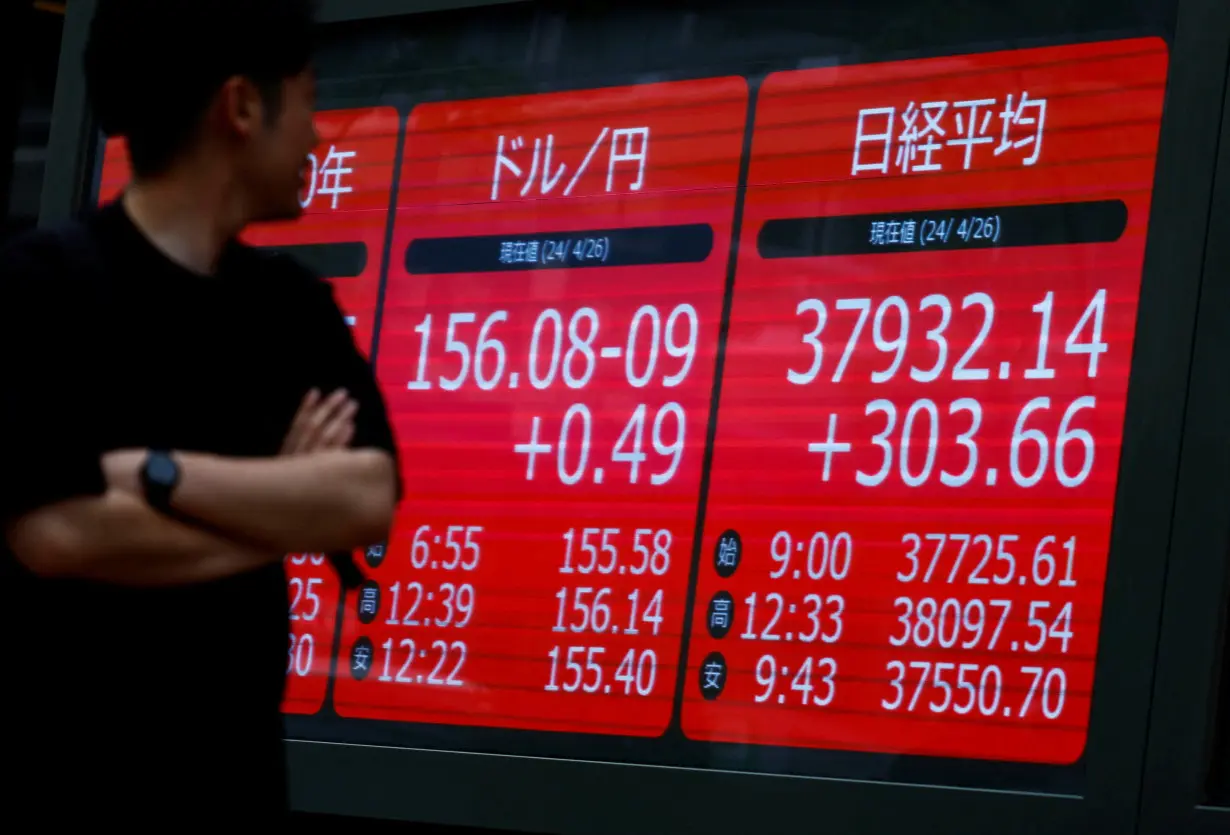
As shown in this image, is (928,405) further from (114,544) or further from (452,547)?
(114,544)

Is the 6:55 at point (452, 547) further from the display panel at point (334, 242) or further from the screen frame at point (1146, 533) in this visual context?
the screen frame at point (1146, 533)

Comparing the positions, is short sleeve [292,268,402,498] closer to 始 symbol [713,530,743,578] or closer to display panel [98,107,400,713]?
始 symbol [713,530,743,578]

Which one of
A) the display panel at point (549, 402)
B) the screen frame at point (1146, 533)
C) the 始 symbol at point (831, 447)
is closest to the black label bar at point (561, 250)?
the display panel at point (549, 402)

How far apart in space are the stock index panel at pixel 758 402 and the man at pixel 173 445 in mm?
1595

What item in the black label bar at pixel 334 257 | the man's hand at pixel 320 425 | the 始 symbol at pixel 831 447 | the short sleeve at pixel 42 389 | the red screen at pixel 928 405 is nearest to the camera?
the short sleeve at pixel 42 389

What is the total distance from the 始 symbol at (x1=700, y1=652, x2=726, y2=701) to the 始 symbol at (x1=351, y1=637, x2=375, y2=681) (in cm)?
79

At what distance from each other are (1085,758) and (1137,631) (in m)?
0.21

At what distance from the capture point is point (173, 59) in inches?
80.1

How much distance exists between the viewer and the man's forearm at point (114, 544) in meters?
1.95

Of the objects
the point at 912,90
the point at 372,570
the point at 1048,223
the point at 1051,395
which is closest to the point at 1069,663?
the point at 1051,395

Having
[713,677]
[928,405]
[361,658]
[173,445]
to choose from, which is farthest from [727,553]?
[173,445]

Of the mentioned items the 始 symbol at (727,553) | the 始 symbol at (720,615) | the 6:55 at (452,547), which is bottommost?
the 始 symbol at (720,615)

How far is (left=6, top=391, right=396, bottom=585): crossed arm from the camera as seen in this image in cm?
195

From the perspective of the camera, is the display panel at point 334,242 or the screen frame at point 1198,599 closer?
the screen frame at point 1198,599
